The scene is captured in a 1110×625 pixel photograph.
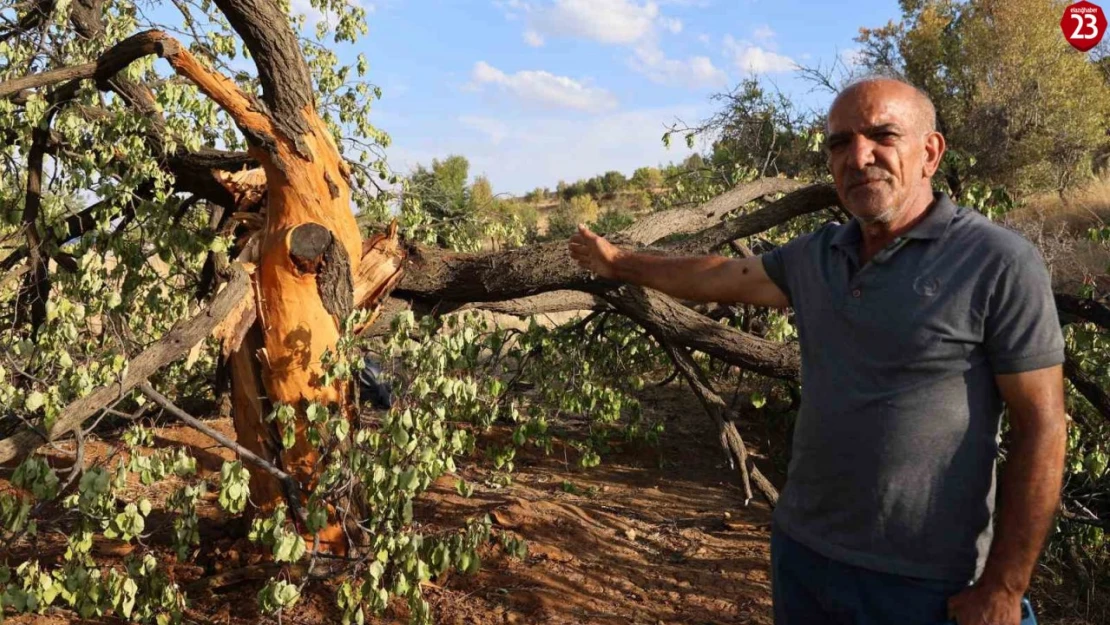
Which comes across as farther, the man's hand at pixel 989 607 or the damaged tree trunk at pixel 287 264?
the damaged tree trunk at pixel 287 264

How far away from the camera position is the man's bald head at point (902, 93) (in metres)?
2.16

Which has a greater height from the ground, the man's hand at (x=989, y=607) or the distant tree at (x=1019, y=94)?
the distant tree at (x=1019, y=94)

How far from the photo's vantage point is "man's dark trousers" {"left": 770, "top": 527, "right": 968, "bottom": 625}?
2020 millimetres

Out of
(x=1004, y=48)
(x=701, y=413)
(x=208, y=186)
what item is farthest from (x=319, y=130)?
(x=1004, y=48)

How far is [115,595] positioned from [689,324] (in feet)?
9.28

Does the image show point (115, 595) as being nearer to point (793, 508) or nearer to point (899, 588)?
point (793, 508)

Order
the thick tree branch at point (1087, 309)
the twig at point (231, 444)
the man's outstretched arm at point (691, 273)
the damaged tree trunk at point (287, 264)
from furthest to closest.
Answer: the damaged tree trunk at point (287, 264) → the thick tree branch at point (1087, 309) → the twig at point (231, 444) → the man's outstretched arm at point (691, 273)

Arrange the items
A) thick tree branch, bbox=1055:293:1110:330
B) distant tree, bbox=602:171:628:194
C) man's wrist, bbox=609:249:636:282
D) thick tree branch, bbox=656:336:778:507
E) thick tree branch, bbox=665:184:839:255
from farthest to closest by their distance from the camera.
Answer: distant tree, bbox=602:171:628:194, thick tree branch, bbox=656:336:778:507, thick tree branch, bbox=665:184:839:255, thick tree branch, bbox=1055:293:1110:330, man's wrist, bbox=609:249:636:282

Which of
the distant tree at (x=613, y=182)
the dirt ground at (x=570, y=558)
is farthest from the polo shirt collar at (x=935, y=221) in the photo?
the distant tree at (x=613, y=182)

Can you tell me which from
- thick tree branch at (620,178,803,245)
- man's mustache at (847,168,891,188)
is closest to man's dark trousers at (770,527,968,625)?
man's mustache at (847,168,891,188)

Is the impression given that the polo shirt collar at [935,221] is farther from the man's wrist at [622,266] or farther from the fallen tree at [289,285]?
the fallen tree at [289,285]

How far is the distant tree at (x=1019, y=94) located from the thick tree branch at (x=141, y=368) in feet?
60.3

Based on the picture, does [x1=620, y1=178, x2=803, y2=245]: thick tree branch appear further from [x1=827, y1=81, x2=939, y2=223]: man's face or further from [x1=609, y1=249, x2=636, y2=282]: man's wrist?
[x1=827, y1=81, x2=939, y2=223]: man's face

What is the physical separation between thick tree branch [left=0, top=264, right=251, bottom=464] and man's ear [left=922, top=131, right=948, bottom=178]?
8.62 feet
